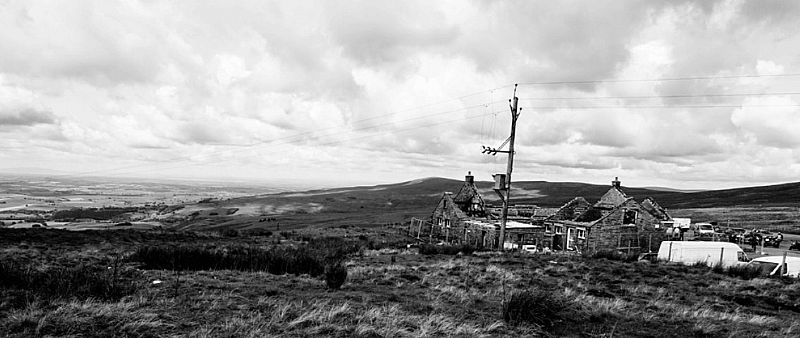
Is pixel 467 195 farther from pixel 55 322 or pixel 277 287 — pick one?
pixel 55 322

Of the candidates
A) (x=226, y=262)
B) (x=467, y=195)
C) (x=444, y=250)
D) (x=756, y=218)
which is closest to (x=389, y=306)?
(x=226, y=262)

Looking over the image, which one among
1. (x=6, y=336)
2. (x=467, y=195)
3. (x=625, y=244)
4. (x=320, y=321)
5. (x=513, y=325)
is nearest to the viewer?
(x=6, y=336)

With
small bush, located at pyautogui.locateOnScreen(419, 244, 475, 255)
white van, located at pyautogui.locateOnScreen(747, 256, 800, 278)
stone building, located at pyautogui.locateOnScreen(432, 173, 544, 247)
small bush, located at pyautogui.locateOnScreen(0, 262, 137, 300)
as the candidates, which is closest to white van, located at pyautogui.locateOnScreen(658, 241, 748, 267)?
white van, located at pyautogui.locateOnScreen(747, 256, 800, 278)

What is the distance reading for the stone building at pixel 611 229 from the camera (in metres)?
34.8

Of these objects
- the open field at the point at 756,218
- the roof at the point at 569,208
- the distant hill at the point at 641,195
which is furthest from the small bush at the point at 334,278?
the distant hill at the point at 641,195

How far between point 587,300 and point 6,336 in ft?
35.6

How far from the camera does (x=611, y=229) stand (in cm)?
3512

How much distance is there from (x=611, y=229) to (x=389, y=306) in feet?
102

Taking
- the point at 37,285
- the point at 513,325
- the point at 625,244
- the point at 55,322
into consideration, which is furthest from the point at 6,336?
the point at 625,244

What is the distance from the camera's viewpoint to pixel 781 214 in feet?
256

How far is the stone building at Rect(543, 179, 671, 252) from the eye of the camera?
34.8 meters

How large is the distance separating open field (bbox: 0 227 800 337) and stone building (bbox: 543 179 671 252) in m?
19.2

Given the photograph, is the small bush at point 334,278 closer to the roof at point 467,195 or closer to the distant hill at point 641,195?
the roof at point 467,195

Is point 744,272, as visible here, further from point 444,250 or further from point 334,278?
point 334,278
